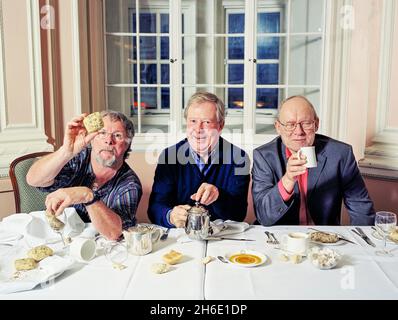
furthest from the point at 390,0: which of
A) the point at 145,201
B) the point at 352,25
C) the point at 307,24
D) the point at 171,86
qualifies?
the point at 145,201

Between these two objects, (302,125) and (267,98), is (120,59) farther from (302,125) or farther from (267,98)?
(302,125)

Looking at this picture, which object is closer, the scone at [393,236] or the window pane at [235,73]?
the scone at [393,236]

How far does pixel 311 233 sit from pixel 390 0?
152 cm

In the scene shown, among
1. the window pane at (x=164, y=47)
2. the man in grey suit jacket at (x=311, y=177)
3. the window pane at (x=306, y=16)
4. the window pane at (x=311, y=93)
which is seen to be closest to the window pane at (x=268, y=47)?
the window pane at (x=306, y=16)

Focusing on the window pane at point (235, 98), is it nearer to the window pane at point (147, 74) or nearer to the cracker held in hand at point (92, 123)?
the window pane at point (147, 74)

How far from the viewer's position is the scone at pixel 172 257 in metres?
1.35

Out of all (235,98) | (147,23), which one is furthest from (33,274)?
(147,23)

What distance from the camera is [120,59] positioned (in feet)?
9.45

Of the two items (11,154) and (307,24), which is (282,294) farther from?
(307,24)

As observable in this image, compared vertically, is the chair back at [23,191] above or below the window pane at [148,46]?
below

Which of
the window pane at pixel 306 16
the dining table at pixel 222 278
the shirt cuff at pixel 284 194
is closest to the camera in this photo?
the dining table at pixel 222 278

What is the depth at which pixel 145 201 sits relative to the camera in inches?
99.7

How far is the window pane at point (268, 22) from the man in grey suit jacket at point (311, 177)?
3.23 ft

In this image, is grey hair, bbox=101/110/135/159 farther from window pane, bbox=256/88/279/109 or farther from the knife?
window pane, bbox=256/88/279/109
